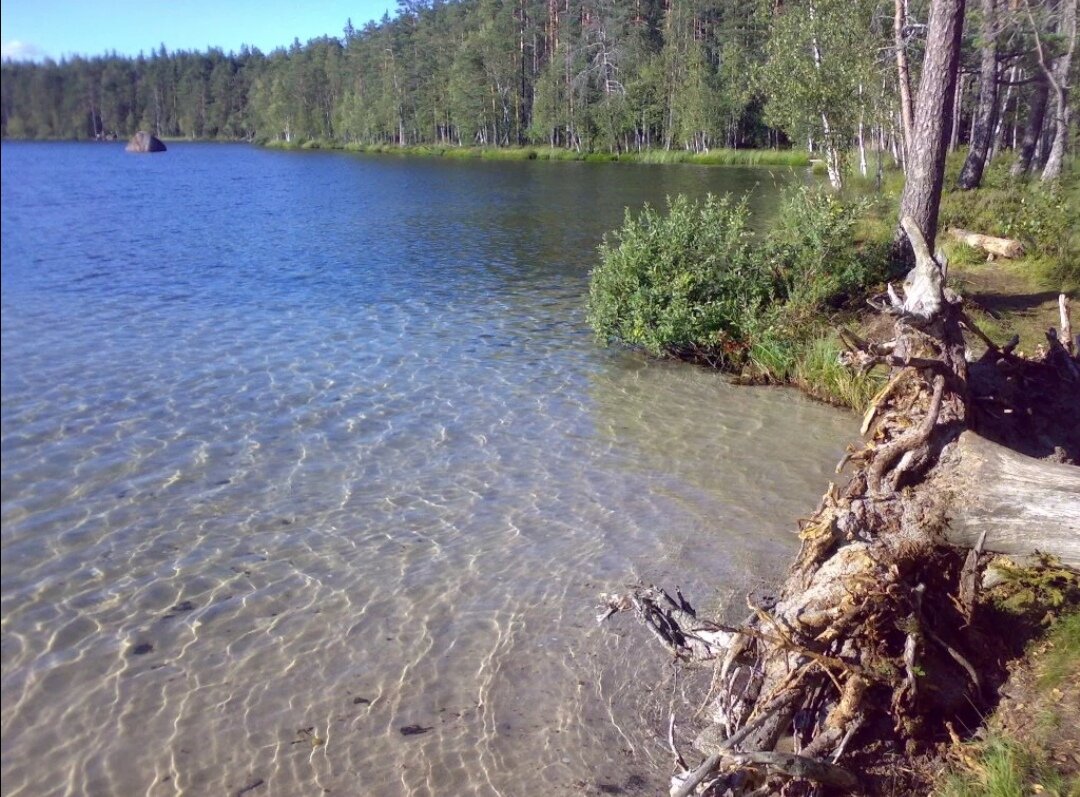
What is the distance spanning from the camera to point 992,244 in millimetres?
16562

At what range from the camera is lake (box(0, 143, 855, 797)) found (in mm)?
5137

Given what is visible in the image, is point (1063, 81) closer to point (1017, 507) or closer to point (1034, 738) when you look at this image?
point (1017, 507)

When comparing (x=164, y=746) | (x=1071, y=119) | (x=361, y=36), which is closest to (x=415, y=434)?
(x=164, y=746)

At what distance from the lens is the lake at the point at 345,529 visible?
514cm

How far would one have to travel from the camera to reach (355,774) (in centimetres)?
510

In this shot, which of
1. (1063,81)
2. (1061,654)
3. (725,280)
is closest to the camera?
(1061,654)

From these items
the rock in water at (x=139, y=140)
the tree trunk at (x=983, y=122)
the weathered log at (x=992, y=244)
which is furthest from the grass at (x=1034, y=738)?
the tree trunk at (x=983, y=122)

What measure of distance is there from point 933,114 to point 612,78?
7474 cm

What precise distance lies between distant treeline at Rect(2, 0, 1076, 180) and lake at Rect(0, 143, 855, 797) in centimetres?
1334

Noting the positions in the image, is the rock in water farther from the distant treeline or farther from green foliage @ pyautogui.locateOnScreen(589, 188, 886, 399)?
the distant treeline

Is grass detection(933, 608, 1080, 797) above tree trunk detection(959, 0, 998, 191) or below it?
below

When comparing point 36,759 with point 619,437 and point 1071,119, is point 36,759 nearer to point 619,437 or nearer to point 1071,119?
point 619,437

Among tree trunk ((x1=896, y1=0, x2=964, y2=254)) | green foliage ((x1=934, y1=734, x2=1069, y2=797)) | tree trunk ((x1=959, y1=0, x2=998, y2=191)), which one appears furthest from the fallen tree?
tree trunk ((x1=959, y1=0, x2=998, y2=191))

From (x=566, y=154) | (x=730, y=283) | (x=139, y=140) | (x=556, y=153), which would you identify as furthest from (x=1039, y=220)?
(x=556, y=153)
